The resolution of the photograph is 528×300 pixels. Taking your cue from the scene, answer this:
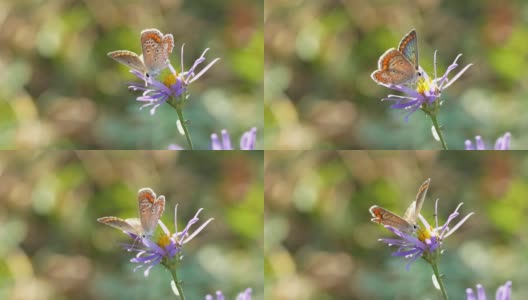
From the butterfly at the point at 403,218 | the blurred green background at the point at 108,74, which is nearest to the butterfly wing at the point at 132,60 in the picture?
the blurred green background at the point at 108,74

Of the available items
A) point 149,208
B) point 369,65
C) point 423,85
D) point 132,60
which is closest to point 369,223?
point 369,65

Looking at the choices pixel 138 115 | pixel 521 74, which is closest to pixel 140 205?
pixel 138 115

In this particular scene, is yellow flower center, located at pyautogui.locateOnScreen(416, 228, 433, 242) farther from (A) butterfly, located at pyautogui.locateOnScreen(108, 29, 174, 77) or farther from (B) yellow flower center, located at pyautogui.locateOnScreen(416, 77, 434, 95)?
(A) butterfly, located at pyautogui.locateOnScreen(108, 29, 174, 77)

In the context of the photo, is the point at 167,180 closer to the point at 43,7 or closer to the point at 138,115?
the point at 138,115

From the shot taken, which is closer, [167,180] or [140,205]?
[140,205]

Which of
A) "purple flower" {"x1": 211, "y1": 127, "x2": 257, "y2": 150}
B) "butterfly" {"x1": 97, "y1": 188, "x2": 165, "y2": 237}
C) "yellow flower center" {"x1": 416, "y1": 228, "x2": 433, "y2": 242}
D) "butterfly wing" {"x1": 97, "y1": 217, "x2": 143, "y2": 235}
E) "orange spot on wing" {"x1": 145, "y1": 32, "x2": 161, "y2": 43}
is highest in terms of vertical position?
"orange spot on wing" {"x1": 145, "y1": 32, "x2": 161, "y2": 43}

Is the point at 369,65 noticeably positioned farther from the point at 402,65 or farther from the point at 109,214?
the point at 109,214

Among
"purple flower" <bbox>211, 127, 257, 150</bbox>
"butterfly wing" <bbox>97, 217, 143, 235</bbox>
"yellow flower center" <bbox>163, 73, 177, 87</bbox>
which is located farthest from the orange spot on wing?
"butterfly wing" <bbox>97, 217, 143, 235</bbox>
